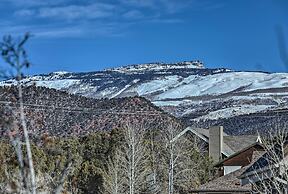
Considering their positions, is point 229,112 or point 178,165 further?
point 229,112

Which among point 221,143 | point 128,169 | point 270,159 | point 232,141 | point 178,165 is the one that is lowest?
point 270,159

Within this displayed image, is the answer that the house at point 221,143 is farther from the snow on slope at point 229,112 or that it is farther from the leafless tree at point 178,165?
the snow on slope at point 229,112

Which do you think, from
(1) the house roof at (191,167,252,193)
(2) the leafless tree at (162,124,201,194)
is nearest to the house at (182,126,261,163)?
(2) the leafless tree at (162,124,201,194)

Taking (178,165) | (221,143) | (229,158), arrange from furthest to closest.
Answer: (221,143)
(178,165)
(229,158)

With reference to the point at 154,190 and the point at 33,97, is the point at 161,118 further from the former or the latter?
the point at 154,190

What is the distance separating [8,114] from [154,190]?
40530 mm

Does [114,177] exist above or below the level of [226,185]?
above

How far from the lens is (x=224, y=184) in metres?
40.5

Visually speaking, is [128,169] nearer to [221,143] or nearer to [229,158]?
[229,158]

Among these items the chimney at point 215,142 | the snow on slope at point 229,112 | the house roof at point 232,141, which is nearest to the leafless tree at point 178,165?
the chimney at point 215,142

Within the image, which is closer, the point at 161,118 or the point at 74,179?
the point at 74,179

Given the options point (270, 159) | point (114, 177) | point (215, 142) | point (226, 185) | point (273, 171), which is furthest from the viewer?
point (215, 142)

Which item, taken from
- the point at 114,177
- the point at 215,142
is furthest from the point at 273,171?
the point at 215,142

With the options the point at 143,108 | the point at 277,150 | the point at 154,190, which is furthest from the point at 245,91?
the point at 277,150
